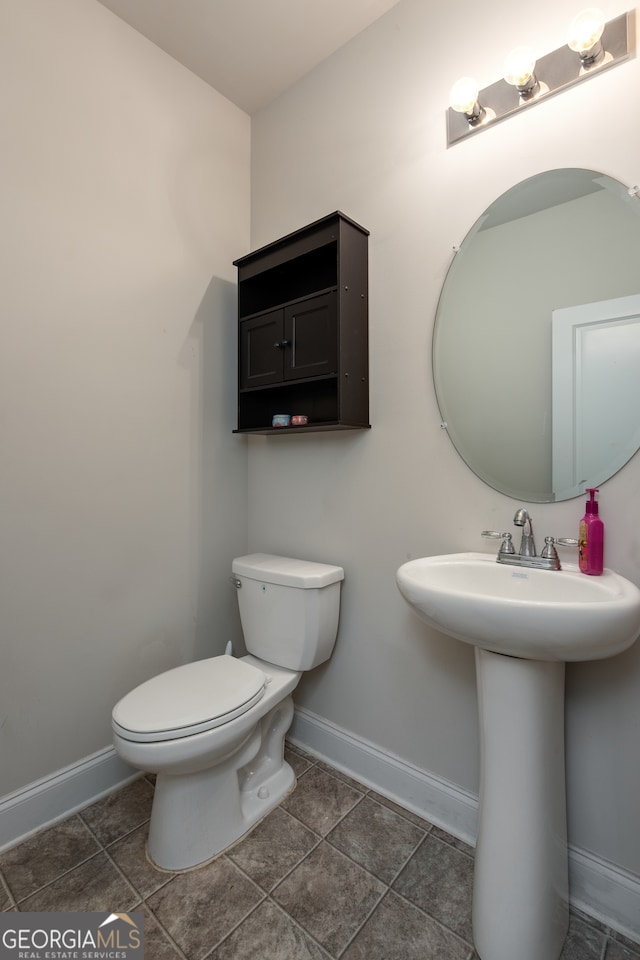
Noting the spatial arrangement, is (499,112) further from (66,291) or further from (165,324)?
(66,291)

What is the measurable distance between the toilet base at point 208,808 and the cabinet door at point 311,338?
1.22 m

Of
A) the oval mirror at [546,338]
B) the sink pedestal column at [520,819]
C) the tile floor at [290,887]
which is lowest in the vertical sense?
the tile floor at [290,887]

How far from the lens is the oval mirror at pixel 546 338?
3.68ft

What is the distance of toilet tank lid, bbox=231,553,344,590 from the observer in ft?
5.15

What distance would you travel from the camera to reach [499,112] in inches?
50.7

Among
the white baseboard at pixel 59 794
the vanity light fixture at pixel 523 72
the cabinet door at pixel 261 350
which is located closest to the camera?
the vanity light fixture at pixel 523 72

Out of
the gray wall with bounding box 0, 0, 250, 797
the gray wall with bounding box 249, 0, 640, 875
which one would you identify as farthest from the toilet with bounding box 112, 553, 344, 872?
the gray wall with bounding box 0, 0, 250, 797

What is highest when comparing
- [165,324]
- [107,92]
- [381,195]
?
[107,92]

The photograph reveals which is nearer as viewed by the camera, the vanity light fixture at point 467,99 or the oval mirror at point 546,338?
the oval mirror at point 546,338

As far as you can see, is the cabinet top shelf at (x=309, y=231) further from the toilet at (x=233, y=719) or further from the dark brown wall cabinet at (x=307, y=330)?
the toilet at (x=233, y=719)

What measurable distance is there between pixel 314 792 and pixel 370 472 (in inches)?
44.1

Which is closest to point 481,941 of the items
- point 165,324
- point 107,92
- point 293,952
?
point 293,952

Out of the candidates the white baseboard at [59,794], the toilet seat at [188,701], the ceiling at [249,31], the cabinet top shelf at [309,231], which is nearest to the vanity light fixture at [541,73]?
the cabinet top shelf at [309,231]

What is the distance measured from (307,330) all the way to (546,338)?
0.78 m
